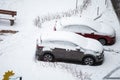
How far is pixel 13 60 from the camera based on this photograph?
53.3 ft

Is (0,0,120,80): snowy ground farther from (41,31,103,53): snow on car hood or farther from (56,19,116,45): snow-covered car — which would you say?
(41,31,103,53): snow on car hood

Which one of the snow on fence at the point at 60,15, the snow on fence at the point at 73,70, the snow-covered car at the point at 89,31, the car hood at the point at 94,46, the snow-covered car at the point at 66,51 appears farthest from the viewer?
the snow on fence at the point at 60,15

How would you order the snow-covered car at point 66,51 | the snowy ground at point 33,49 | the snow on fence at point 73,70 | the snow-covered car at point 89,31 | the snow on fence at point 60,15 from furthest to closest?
the snow on fence at point 60,15 → the snow-covered car at point 89,31 → the snow-covered car at point 66,51 → the snowy ground at point 33,49 → the snow on fence at point 73,70

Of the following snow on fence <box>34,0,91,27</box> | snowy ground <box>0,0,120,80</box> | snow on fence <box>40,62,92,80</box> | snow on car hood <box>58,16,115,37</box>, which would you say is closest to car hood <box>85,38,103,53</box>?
snowy ground <box>0,0,120,80</box>

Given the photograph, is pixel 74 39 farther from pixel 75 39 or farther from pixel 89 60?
pixel 89 60

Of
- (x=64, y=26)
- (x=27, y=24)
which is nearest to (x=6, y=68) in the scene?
(x=64, y=26)

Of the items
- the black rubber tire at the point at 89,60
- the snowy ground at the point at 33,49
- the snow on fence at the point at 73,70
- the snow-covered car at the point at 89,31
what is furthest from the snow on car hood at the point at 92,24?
the snow on fence at the point at 73,70

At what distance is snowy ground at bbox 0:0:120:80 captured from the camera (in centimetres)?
1520

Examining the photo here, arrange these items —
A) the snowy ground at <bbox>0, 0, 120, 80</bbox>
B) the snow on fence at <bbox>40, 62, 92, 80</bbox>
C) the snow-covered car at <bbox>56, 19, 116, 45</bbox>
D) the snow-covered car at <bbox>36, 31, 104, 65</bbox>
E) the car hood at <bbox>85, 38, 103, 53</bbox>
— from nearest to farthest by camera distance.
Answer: the snow on fence at <bbox>40, 62, 92, 80</bbox>
the snowy ground at <bbox>0, 0, 120, 80</bbox>
the snow-covered car at <bbox>36, 31, 104, 65</bbox>
the car hood at <bbox>85, 38, 103, 53</bbox>
the snow-covered car at <bbox>56, 19, 116, 45</bbox>

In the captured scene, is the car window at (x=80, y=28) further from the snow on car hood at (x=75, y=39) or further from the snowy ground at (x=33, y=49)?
the snow on car hood at (x=75, y=39)

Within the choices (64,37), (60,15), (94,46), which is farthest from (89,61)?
(60,15)

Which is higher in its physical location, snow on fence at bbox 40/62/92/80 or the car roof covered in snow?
the car roof covered in snow

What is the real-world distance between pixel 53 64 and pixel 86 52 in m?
1.94

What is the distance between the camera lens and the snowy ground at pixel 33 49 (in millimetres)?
15204
